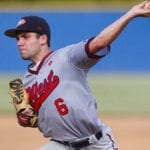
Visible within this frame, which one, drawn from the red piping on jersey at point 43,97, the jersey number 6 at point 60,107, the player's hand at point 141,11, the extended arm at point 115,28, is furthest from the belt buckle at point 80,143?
the player's hand at point 141,11

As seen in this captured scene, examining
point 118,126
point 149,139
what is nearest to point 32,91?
point 149,139

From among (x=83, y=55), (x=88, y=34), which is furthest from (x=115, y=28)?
(x=88, y=34)

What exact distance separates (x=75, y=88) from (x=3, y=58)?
12.2m

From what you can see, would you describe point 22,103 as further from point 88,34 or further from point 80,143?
point 88,34

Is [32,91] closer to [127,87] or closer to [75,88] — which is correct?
[75,88]

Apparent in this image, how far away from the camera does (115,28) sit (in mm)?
5363

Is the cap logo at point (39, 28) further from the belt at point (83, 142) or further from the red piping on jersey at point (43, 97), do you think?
the belt at point (83, 142)

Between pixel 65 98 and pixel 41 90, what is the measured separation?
271mm

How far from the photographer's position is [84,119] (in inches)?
238

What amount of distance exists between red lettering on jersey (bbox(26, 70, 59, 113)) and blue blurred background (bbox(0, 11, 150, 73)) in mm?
11731

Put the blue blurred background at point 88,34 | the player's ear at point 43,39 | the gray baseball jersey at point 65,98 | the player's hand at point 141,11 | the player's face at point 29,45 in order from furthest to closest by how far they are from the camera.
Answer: the blue blurred background at point 88,34, the player's ear at point 43,39, the player's face at point 29,45, the gray baseball jersey at point 65,98, the player's hand at point 141,11

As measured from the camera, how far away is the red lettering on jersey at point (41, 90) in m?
6.10

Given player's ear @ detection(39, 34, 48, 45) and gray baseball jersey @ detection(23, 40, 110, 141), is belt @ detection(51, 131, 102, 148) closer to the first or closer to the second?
gray baseball jersey @ detection(23, 40, 110, 141)

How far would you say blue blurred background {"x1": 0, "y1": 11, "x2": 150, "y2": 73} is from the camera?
1802 cm
